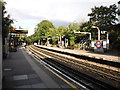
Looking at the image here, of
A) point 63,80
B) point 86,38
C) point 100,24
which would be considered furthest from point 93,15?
point 63,80

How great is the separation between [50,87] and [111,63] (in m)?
9.29

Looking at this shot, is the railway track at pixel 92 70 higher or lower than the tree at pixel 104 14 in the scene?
lower

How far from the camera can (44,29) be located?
246ft

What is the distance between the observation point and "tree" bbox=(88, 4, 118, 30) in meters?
34.5

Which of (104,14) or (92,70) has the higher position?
(104,14)

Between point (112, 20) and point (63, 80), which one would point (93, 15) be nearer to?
point (112, 20)

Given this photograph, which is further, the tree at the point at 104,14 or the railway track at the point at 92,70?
the tree at the point at 104,14

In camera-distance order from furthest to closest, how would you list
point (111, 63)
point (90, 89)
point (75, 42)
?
1. point (75, 42)
2. point (111, 63)
3. point (90, 89)

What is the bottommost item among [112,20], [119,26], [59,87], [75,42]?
[59,87]

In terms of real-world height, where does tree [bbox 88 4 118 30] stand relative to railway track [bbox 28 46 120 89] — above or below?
above

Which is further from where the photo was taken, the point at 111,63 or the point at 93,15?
the point at 93,15

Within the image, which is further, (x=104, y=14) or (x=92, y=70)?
(x=104, y=14)

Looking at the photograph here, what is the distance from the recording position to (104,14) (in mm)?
36531

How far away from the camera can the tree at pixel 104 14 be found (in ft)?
113
